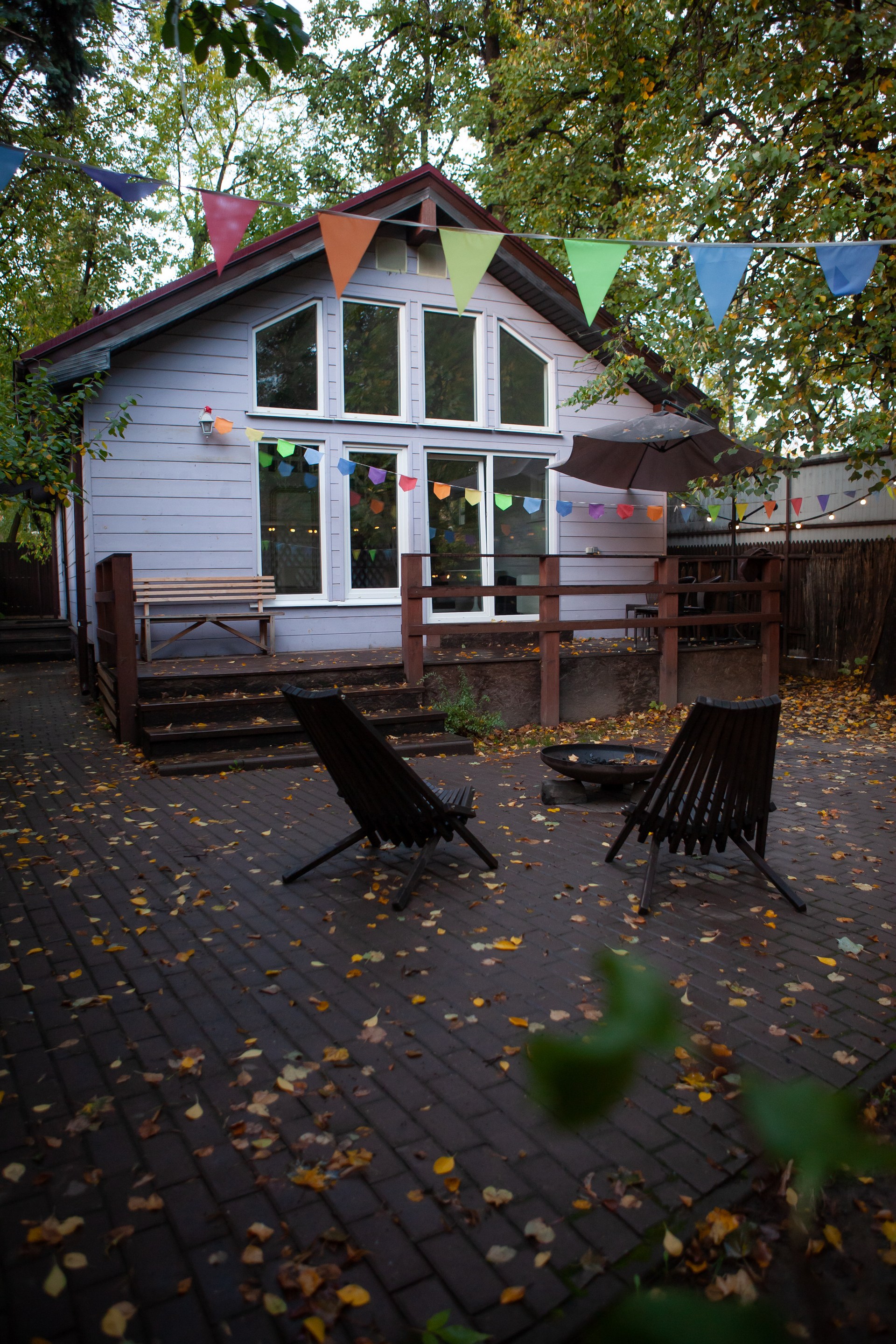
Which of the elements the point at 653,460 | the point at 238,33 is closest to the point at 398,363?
the point at 653,460

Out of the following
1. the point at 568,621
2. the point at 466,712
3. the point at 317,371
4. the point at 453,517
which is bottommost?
the point at 466,712

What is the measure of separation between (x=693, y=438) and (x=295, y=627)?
5.49m

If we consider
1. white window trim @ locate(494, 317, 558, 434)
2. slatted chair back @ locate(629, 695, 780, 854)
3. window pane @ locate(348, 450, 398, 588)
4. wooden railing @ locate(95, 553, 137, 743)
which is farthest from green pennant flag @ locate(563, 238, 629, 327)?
white window trim @ locate(494, 317, 558, 434)

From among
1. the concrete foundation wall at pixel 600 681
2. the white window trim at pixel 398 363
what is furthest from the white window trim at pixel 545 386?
the concrete foundation wall at pixel 600 681

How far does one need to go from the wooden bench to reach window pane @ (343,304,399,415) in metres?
2.51

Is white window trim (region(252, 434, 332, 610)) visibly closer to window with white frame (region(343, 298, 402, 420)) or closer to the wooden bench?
the wooden bench

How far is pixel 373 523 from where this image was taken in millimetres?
10969

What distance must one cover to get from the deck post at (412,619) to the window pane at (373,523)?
7.98ft

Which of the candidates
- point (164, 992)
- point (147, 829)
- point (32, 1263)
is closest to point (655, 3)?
point (147, 829)

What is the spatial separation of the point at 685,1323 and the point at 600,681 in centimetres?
936

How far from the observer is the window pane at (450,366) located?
11.3 metres

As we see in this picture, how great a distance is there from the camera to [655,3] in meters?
11.9

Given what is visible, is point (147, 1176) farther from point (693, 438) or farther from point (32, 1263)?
point (693, 438)

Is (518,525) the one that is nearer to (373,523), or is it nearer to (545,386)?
(545,386)
